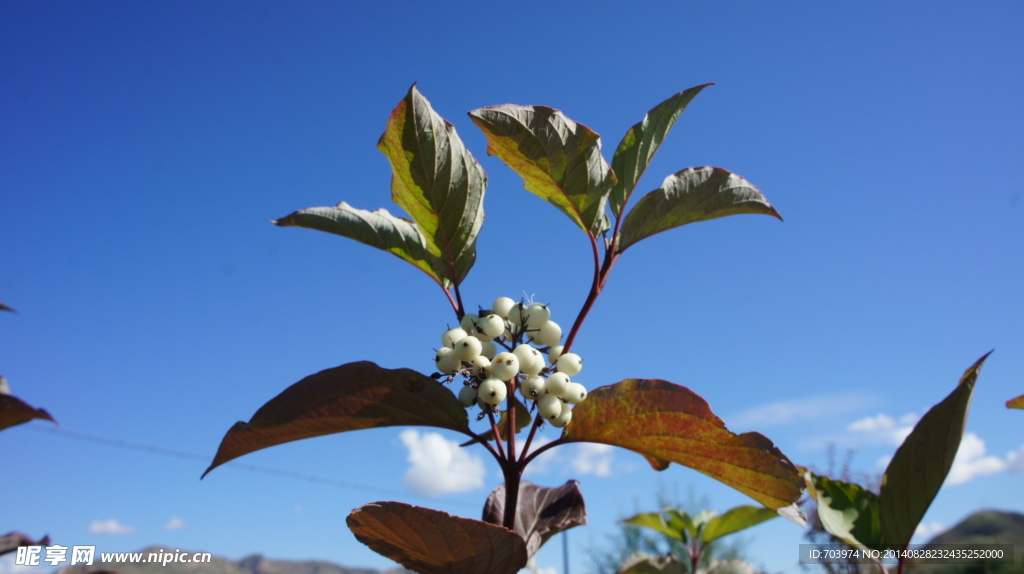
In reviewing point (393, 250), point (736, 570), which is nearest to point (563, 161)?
point (393, 250)

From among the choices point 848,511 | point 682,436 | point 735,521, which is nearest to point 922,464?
point 848,511

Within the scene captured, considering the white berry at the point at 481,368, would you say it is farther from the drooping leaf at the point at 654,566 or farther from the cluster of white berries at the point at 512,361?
the drooping leaf at the point at 654,566

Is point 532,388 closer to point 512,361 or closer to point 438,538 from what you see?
point 512,361

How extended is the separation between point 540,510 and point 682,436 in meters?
0.54

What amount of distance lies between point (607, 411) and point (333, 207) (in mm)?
692

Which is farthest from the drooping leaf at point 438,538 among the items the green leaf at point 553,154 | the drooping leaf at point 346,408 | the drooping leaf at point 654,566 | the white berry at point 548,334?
the drooping leaf at point 654,566

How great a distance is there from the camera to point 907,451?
4.33 ft

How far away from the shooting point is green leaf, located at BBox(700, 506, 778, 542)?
7.93ft

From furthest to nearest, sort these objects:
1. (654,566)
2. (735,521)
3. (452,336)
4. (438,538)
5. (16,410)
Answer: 1. (735,521)
2. (654,566)
3. (452,336)
4. (438,538)
5. (16,410)

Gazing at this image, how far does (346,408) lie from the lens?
3.66 ft

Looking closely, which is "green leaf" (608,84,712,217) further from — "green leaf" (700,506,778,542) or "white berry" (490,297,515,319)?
"green leaf" (700,506,778,542)

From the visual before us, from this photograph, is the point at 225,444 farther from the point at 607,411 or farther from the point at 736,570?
the point at 736,570

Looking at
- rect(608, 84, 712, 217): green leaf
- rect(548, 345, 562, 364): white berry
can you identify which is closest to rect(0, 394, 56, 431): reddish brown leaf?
rect(548, 345, 562, 364): white berry

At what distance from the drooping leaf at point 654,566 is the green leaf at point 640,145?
160 centimetres
